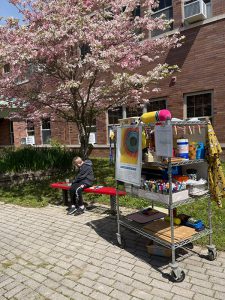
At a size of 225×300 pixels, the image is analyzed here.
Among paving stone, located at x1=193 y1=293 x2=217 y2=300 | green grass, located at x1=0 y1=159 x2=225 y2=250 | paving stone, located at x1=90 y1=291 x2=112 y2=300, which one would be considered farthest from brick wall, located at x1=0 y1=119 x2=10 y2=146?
paving stone, located at x1=193 y1=293 x2=217 y2=300

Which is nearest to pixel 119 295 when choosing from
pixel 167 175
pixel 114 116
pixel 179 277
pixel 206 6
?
pixel 179 277

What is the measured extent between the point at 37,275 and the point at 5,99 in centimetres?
673

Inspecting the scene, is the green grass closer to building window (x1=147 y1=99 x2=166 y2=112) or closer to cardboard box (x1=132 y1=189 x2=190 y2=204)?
cardboard box (x1=132 y1=189 x2=190 y2=204)

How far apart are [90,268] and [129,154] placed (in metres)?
1.90

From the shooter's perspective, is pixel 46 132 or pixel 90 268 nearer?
pixel 90 268

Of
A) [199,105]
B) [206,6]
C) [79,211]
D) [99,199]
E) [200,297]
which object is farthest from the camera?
[199,105]

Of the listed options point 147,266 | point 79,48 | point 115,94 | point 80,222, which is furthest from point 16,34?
point 147,266

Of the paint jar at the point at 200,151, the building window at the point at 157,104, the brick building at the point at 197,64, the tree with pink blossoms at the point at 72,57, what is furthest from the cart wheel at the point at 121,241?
the building window at the point at 157,104

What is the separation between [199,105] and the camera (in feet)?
41.8

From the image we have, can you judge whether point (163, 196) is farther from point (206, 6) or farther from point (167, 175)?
point (206, 6)

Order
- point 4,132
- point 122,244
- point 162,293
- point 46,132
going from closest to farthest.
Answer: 1. point 162,293
2. point 122,244
3. point 46,132
4. point 4,132

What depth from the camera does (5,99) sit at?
9.66 metres

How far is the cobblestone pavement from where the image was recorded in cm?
389

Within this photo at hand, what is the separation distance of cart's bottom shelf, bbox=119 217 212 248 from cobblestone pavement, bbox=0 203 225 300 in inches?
16.6
